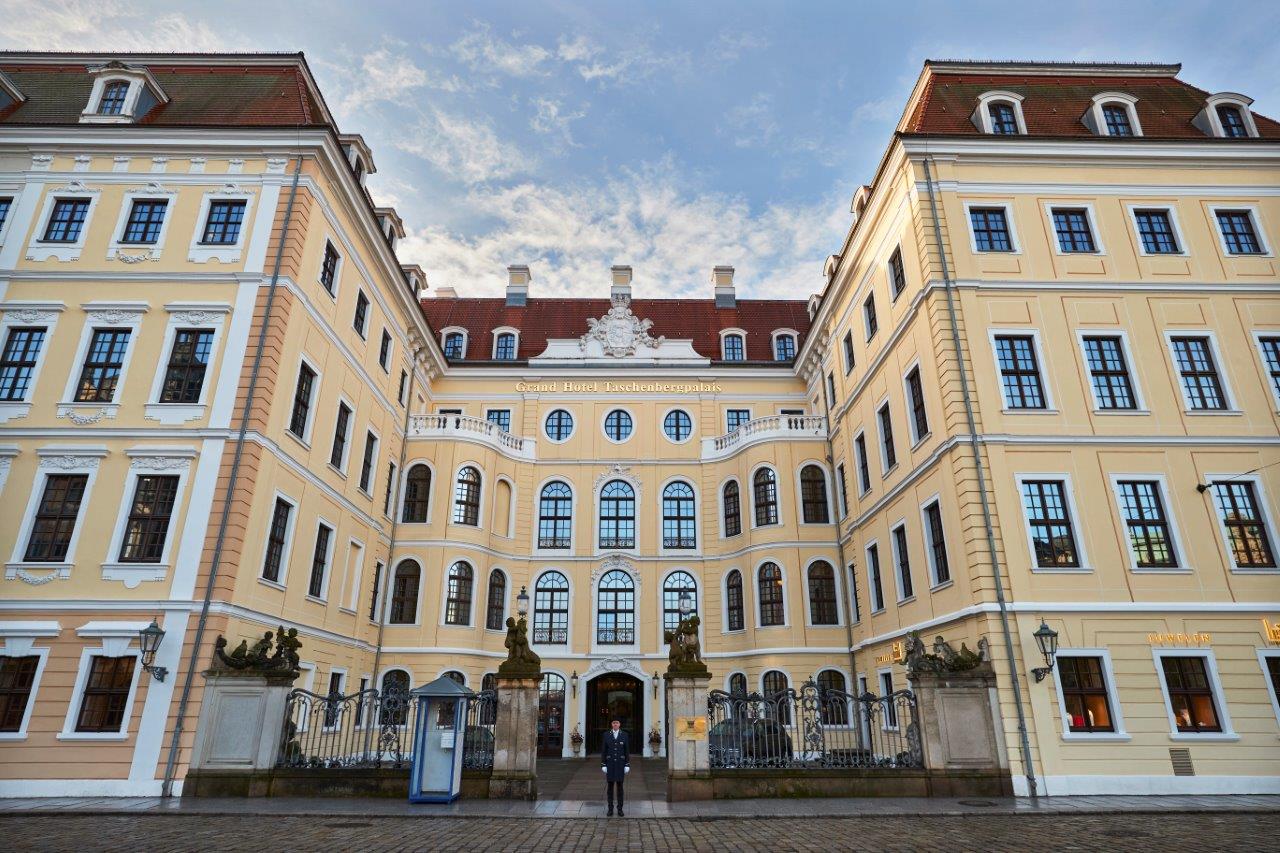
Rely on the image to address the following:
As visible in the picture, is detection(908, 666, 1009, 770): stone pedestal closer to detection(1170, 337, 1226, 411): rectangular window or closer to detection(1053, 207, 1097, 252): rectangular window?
detection(1170, 337, 1226, 411): rectangular window

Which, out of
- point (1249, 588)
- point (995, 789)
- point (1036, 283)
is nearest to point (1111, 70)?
Answer: point (1036, 283)

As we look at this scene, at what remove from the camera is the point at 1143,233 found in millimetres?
20094

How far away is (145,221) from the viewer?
66.8 ft

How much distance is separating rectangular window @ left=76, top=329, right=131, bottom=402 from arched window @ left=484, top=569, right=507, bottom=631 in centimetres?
1499

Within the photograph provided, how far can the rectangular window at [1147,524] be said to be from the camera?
16859 millimetres

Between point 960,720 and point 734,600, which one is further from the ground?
point 734,600

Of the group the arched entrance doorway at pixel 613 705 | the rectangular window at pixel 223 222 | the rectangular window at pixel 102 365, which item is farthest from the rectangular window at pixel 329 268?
the arched entrance doorway at pixel 613 705

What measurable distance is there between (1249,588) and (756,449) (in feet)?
54.4

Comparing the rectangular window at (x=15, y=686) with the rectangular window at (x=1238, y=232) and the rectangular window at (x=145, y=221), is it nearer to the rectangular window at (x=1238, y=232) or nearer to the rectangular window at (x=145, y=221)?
the rectangular window at (x=145, y=221)

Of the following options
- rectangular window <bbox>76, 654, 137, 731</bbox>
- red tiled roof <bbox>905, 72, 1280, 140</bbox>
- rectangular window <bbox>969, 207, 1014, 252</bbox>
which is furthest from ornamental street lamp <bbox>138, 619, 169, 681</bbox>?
red tiled roof <bbox>905, 72, 1280, 140</bbox>

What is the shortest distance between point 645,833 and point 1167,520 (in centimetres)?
1443

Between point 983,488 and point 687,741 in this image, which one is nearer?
point 687,741

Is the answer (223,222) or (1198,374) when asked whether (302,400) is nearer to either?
(223,222)

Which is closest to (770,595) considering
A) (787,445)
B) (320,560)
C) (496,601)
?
(787,445)
